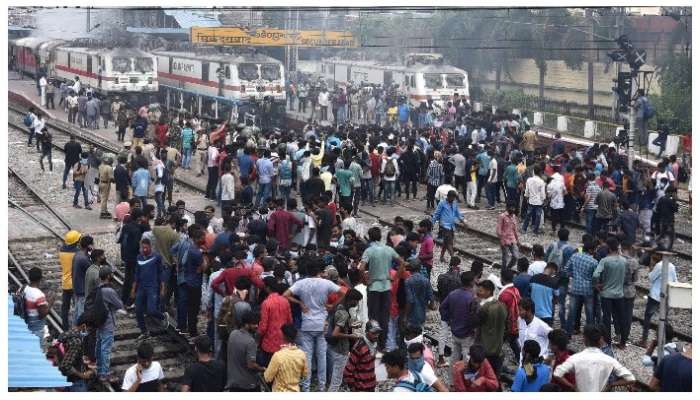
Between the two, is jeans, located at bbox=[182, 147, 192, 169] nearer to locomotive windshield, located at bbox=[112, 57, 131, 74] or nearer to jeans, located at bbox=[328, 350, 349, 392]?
locomotive windshield, located at bbox=[112, 57, 131, 74]

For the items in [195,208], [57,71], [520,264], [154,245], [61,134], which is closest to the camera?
[520,264]

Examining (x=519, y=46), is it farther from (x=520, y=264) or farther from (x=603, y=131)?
(x=520, y=264)

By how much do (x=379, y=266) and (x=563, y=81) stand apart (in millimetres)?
29436

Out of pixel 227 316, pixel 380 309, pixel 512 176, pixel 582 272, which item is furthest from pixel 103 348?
pixel 512 176

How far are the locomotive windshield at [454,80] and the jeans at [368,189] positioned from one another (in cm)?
1659

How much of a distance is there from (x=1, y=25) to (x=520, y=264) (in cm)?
Result: 624

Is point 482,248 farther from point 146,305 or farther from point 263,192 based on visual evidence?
point 146,305

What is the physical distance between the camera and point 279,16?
4578 cm

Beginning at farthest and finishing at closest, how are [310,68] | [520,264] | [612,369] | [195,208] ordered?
[310,68] < [195,208] < [520,264] < [612,369]

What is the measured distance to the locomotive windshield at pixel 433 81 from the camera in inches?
1464

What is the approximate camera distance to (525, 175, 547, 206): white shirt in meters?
18.4

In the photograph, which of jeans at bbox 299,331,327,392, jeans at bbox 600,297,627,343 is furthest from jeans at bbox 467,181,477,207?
jeans at bbox 299,331,327,392

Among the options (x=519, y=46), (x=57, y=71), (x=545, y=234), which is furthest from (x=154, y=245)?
(x=57, y=71)

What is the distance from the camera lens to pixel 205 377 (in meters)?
9.12
